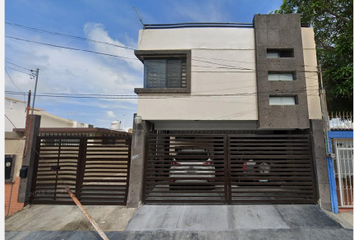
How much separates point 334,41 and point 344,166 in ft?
26.1

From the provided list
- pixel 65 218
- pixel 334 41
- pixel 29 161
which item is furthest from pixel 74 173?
pixel 334 41

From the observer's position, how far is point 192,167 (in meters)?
5.17

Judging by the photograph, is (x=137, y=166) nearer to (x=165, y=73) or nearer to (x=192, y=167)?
(x=192, y=167)

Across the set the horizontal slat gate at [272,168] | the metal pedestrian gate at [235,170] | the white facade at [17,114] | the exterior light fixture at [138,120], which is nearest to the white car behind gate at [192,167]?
the metal pedestrian gate at [235,170]

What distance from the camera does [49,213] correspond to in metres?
4.62

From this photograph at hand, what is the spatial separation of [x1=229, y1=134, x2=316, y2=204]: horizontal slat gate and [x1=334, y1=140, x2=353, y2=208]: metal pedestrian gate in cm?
61

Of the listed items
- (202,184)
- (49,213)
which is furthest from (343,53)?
(49,213)

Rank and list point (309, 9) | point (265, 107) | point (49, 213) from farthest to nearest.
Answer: point (309, 9) < point (265, 107) < point (49, 213)

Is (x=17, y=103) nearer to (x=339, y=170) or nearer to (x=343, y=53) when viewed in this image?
(x=339, y=170)

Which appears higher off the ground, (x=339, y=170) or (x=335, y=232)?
(x=339, y=170)

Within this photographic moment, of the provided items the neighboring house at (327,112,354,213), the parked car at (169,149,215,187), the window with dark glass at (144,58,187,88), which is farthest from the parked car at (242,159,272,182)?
the window with dark glass at (144,58,187,88)

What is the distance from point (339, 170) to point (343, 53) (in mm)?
5880

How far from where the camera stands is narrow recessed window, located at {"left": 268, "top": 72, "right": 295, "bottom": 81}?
567cm

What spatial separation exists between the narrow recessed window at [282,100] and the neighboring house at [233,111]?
0.10 feet
